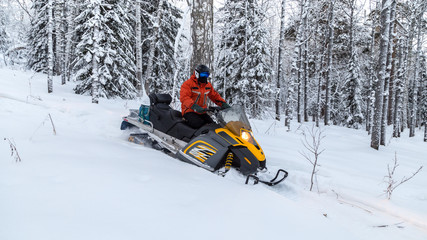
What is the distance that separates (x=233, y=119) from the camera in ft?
13.8

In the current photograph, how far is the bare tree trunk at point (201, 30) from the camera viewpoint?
621cm

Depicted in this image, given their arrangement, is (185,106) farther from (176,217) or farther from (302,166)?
(176,217)

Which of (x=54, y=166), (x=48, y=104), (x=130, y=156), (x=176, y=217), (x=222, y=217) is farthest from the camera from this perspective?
(x=48, y=104)

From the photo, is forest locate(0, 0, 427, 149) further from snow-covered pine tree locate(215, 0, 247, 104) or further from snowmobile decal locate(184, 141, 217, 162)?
snowmobile decal locate(184, 141, 217, 162)

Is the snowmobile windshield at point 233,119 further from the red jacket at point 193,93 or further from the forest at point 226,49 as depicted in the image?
the forest at point 226,49

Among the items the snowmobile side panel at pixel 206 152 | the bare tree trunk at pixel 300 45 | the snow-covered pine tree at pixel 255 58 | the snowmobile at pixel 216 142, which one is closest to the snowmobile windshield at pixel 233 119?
the snowmobile at pixel 216 142

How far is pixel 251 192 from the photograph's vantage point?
307 cm

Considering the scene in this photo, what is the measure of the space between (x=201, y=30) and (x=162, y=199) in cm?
488

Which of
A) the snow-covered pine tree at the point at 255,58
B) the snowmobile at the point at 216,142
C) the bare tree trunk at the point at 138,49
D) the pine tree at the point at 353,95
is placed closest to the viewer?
the snowmobile at the point at 216,142

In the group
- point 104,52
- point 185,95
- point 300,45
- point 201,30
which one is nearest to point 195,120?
point 185,95

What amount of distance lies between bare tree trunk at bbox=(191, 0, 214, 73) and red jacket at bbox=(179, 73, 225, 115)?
152 cm

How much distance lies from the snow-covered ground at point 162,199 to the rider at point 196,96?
107cm

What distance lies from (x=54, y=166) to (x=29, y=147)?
0.92m

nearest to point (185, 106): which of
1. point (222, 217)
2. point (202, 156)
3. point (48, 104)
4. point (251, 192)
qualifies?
point (202, 156)
